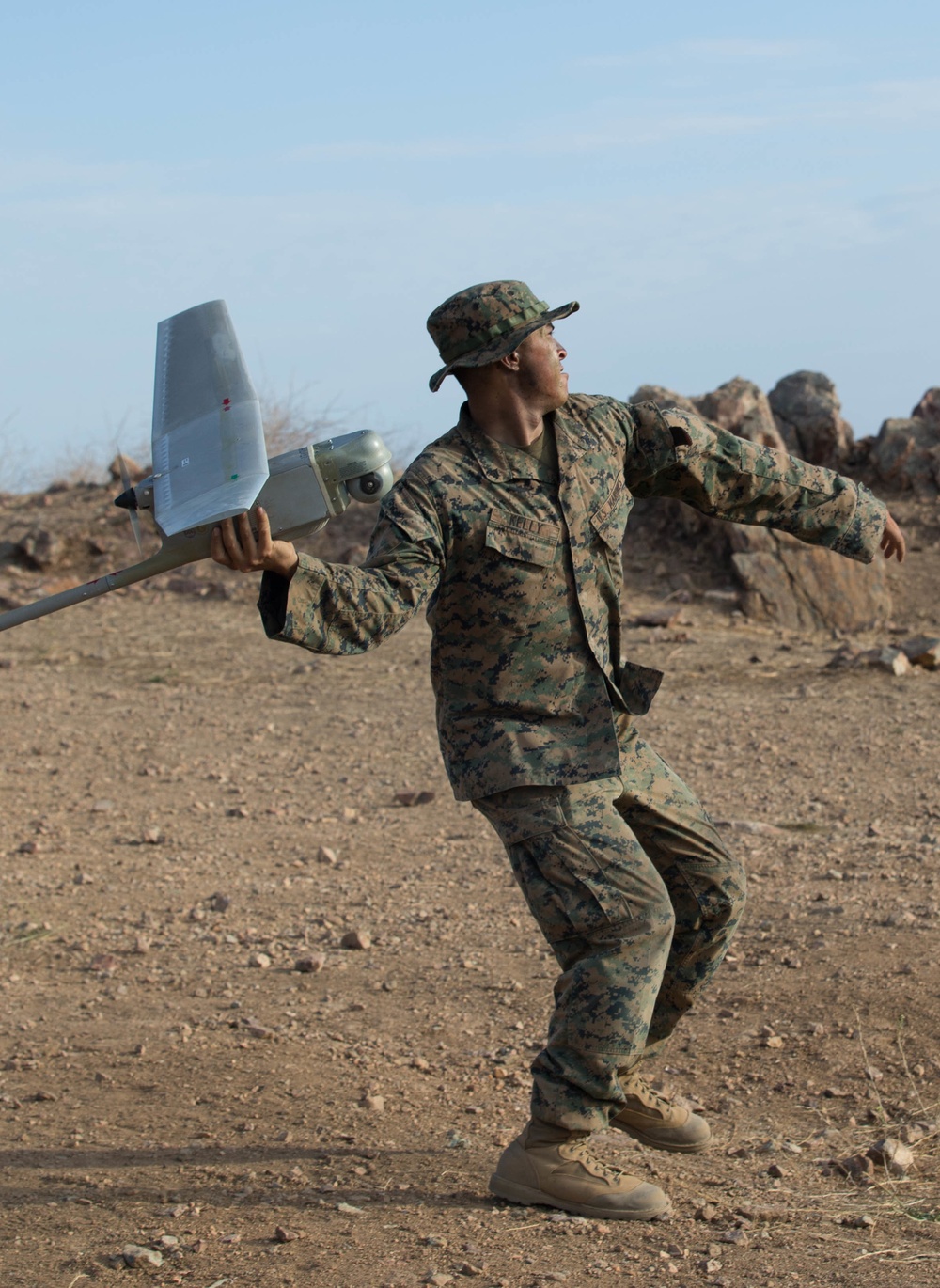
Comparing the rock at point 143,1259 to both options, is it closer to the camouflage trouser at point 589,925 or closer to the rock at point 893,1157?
the camouflage trouser at point 589,925

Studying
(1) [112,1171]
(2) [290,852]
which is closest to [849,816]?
(2) [290,852]

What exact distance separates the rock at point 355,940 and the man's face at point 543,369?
2521mm

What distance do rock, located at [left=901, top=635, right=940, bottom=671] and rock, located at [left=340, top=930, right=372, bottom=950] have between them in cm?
476

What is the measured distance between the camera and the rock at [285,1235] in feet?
9.85

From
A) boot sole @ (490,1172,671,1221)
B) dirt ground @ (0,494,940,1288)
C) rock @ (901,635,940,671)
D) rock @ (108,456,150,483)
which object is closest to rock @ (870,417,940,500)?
rock @ (901,635,940,671)

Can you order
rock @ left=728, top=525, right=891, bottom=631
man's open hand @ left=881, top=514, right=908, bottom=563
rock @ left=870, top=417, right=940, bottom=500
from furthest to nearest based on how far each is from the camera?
rock @ left=870, top=417, right=940, bottom=500, rock @ left=728, top=525, right=891, bottom=631, man's open hand @ left=881, top=514, right=908, bottom=563

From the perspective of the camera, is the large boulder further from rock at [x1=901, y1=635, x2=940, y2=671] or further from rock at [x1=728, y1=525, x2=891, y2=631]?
rock at [x1=901, y1=635, x2=940, y2=671]

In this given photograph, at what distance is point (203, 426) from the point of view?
2.70m

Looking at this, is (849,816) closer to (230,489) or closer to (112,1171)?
(112,1171)

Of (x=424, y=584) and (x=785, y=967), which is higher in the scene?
(x=424, y=584)

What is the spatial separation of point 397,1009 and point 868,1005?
4.59ft

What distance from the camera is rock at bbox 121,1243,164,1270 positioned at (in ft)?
9.59

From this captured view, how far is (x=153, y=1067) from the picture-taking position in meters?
4.09

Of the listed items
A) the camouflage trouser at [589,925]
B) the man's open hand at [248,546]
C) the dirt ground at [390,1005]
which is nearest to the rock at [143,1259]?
the dirt ground at [390,1005]
